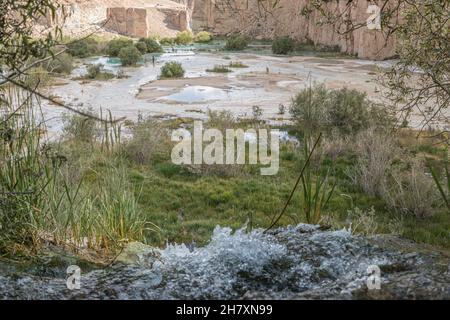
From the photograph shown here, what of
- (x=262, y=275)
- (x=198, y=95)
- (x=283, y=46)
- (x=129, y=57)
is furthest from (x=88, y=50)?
(x=262, y=275)

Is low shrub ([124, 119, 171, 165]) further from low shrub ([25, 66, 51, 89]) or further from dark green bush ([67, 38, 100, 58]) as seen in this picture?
dark green bush ([67, 38, 100, 58])

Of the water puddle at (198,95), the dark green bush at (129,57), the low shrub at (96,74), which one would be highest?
the dark green bush at (129,57)

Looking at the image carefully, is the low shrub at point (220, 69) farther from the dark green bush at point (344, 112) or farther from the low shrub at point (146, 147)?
the low shrub at point (146, 147)

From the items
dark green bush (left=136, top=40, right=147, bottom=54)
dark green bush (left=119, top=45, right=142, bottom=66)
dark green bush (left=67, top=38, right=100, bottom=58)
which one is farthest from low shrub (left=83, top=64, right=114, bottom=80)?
dark green bush (left=136, top=40, right=147, bottom=54)

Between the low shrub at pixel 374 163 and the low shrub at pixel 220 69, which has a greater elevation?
the low shrub at pixel 220 69

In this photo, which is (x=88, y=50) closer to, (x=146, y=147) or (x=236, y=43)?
(x=236, y=43)

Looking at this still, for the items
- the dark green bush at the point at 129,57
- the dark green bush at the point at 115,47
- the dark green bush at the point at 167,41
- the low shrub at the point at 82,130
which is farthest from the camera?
the dark green bush at the point at 167,41

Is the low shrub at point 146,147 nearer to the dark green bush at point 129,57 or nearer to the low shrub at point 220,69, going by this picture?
the low shrub at point 220,69

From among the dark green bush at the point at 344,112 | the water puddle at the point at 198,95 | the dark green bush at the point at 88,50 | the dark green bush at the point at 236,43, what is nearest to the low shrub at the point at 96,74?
the water puddle at the point at 198,95

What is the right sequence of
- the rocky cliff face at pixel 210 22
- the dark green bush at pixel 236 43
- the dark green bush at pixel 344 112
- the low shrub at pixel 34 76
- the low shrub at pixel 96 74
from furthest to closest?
the dark green bush at pixel 236 43 → the rocky cliff face at pixel 210 22 → the low shrub at pixel 96 74 → the dark green bush at pixel 344 112 → the low shrub at pixel 34 76

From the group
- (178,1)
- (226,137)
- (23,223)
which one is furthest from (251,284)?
(178,1)

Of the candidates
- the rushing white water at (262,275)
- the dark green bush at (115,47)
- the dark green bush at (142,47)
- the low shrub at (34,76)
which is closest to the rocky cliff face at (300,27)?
the dark green bush at (142,47)

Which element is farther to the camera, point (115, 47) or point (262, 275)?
point (115, 47)

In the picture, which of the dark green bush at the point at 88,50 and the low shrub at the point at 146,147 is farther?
the dark green bush at the point at 88,50
